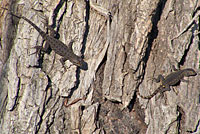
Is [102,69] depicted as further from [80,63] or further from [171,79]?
[171,79]

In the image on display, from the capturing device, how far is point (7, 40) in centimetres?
421

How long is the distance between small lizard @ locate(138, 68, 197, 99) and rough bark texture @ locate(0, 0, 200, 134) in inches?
3.7

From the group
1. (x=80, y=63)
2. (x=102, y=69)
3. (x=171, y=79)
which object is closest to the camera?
(x=80, y=63)

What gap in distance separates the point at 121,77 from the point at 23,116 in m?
1.84

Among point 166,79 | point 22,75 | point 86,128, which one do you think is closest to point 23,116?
point 22,75

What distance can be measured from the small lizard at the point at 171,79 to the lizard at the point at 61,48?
4.22ft

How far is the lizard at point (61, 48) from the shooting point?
151 inches

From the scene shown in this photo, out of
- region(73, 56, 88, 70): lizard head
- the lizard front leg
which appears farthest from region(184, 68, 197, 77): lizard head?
region(73, 56, 88, 70): lizard head

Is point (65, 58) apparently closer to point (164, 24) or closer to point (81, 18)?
point (81, 18)

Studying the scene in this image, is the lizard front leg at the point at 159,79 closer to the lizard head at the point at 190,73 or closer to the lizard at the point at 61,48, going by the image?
the lizard head at the point at 190,73

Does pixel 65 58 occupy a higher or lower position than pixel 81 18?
lower

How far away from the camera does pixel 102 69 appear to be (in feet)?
13.5

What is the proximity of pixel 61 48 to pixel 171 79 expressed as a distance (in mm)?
2203

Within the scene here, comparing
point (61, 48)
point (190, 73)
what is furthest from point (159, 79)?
point (61, 48)
